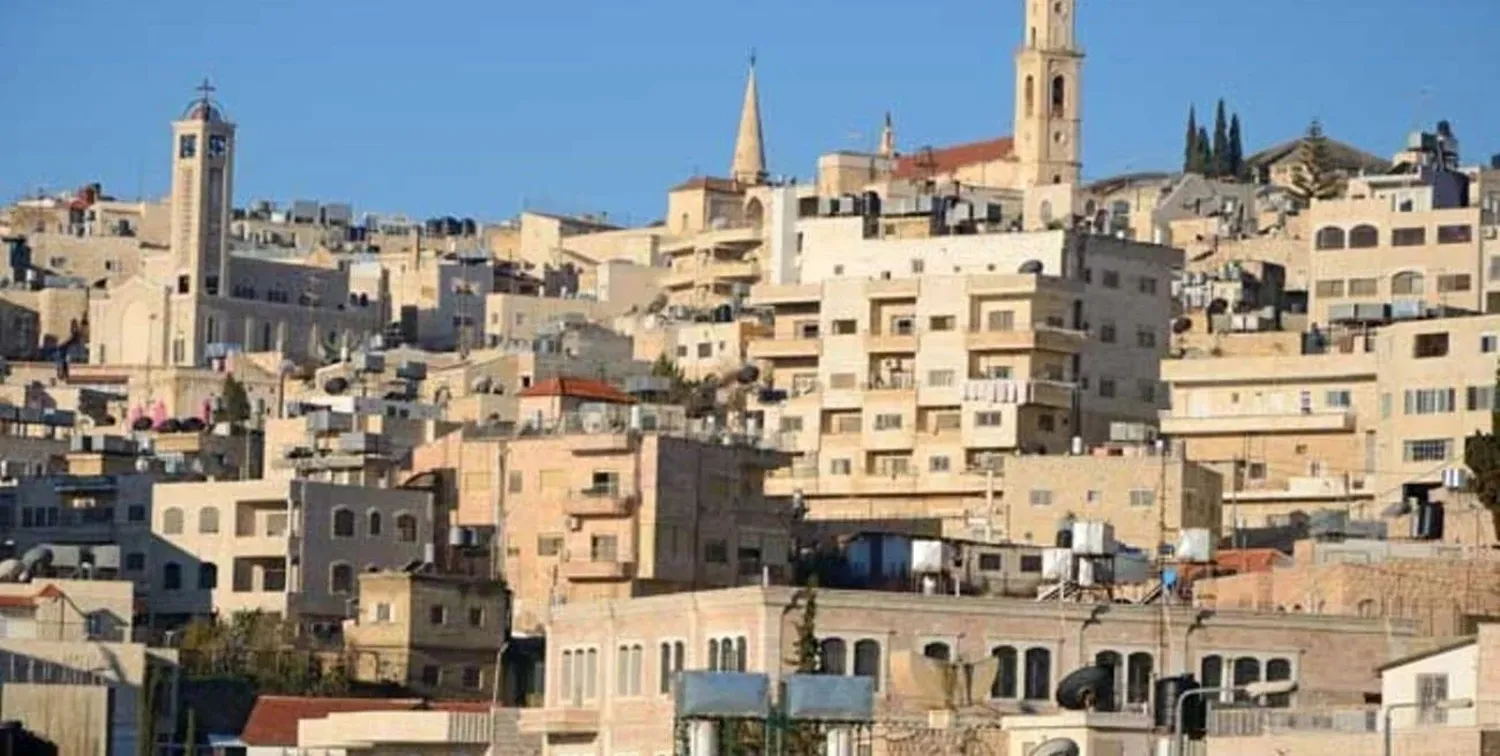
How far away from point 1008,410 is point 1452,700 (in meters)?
61.1

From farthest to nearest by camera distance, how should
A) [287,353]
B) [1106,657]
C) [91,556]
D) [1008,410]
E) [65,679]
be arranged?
1. [287,353]
2. [1008,410]
3. [91,556]
4. [65,679]
5. [1106,657]

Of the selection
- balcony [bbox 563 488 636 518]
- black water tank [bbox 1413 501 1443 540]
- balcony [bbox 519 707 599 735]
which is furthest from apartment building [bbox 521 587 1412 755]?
balcony [bbox 563 488 636 518]

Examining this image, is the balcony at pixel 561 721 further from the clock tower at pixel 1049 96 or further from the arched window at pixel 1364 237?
the clock tower at pixel 1049 96

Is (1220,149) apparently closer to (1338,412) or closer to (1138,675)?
(1338,412)

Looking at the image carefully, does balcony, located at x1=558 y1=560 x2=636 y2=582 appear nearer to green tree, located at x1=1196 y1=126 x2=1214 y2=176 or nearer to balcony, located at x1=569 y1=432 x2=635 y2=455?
balcony, located at x1=569 y1=432 x2=635 y2=455

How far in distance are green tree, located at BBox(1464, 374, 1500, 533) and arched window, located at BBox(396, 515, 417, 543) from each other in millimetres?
25261

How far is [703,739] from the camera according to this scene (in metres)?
47.7

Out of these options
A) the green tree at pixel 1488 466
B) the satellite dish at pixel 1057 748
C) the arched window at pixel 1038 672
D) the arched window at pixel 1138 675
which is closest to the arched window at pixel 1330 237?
the green tree at pixel 1488 466

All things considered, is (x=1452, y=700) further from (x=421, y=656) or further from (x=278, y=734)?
(x=421, y=656)

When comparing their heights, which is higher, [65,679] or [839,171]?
[839,171]

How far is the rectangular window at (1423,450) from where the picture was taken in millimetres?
99250

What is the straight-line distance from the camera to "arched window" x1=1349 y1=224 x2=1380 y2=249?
121m

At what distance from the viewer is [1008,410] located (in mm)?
109688

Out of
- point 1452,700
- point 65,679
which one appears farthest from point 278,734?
point 1452,700
